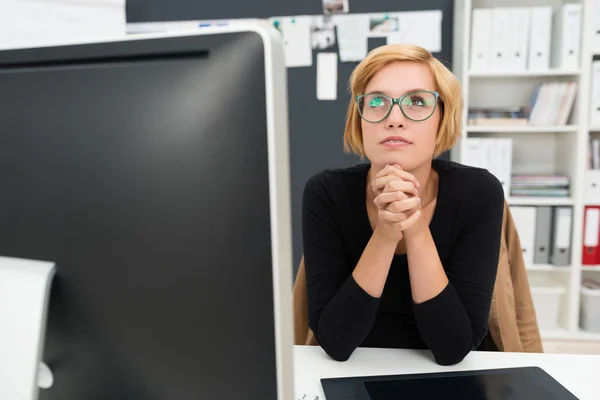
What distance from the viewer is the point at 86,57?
44 cm

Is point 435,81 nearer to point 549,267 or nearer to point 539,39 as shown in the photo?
point 539,39

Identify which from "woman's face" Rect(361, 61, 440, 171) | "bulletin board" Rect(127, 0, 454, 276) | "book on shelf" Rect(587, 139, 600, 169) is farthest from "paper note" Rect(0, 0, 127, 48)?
"book on shelf" Rect(587, 139, 600, 169)

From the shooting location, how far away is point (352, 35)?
2928 millimetres

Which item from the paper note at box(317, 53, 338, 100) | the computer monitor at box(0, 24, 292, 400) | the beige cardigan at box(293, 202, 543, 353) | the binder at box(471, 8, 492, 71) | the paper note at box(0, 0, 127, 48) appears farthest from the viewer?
the paper note at box(317, 53, 338, 100)

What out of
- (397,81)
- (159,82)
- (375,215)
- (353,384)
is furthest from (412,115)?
(159,82)

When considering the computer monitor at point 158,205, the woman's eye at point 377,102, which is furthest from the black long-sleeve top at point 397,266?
the computer monitor at point 158,205

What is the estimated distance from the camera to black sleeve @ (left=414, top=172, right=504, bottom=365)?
91cm

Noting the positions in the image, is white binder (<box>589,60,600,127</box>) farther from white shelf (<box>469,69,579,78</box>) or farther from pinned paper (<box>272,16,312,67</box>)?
pinned paper (<box>272,16,312,67</box>)

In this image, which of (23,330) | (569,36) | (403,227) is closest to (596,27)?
(569,36)

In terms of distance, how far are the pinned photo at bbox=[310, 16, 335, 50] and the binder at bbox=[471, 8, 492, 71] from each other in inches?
31.5

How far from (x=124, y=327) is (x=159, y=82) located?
0.75 ft

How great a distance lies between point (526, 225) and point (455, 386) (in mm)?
2088

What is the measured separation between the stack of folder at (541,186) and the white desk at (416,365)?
192cm

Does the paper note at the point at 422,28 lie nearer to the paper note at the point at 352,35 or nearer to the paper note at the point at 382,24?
the paper note at the point at 382,24
